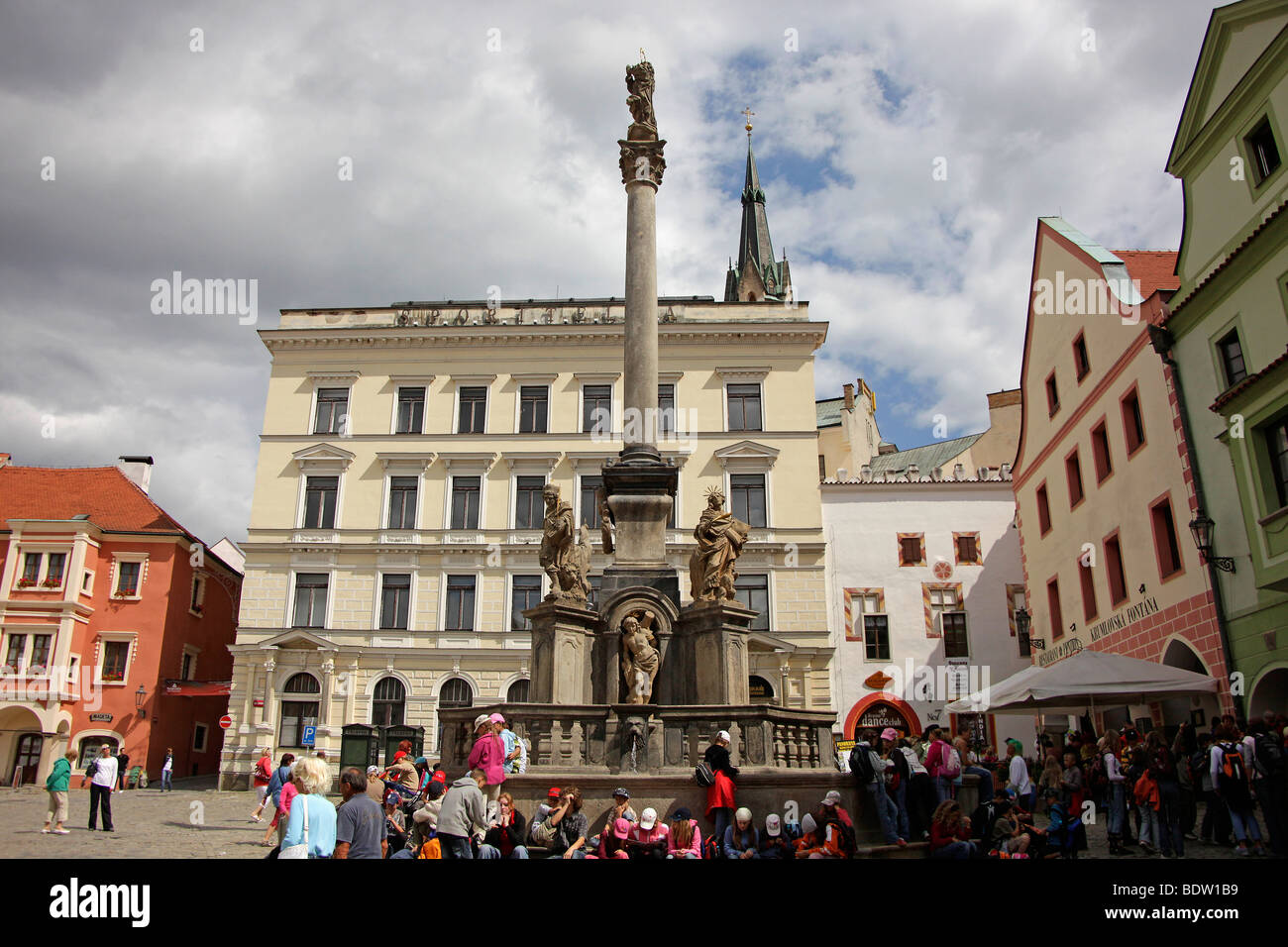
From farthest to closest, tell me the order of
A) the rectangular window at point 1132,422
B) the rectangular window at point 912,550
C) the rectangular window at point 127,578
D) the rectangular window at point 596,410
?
the rectangular window at point 912,550 < the rectangular window at point 596,410 < the rectangular window at point 127,578 < the rectangular window at point 1132,422

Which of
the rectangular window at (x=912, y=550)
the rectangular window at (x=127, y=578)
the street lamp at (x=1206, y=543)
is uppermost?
the rectangular window at (x=912, y=550)

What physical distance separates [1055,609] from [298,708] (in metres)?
24.4

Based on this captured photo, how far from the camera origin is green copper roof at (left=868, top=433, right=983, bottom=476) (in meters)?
53.5

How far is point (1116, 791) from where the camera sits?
1327 centimetres

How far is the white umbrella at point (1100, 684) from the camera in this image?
15719 mm

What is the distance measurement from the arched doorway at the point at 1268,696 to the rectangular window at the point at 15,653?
35307 mm

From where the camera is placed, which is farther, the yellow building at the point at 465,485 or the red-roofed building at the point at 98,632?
the red-roofed building at the point at 98,632

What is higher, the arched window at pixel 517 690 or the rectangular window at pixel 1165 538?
the rectangular window at pixel 1165 538

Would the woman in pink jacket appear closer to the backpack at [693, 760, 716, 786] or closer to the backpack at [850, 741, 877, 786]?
the backpack at [693, 760, 716, 786]

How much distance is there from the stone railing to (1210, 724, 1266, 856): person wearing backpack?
15.5 feet

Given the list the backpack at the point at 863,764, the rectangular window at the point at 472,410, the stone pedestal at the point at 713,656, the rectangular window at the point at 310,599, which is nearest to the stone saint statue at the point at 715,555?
the stone pedestal at the point at 713,656

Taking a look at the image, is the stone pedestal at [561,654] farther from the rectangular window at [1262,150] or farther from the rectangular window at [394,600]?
the rectangular window at [394,600]

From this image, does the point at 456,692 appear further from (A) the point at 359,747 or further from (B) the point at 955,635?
(B) the point at 955,635

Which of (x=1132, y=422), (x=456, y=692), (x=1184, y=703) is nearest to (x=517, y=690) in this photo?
(x=456, y=692)
